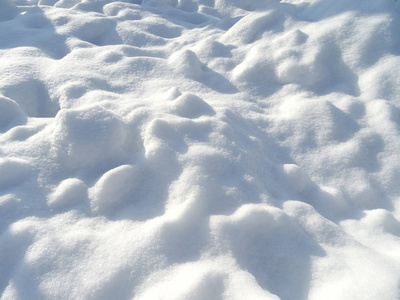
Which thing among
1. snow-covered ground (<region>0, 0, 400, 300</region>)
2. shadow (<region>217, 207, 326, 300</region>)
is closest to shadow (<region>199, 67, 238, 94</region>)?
snow-covered ground (<region>0, 0, 400, 300</region>)

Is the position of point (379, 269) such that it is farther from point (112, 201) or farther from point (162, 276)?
point (112, 201)

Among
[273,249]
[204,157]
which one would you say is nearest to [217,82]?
[204,157]

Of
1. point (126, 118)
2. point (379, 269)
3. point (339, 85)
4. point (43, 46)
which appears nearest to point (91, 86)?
point (126, 118)

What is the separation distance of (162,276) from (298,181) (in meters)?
0.67

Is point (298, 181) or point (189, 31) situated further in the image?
point (189, 31)

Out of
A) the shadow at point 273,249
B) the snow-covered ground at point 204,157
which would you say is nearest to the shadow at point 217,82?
the snow-covered ground at point 204,157

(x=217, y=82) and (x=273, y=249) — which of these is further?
(x=217, y=82)

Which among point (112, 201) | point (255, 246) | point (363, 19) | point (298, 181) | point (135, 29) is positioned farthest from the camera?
point (135, 29)

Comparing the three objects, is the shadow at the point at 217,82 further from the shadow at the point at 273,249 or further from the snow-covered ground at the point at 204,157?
the shadow at the point at 273,249

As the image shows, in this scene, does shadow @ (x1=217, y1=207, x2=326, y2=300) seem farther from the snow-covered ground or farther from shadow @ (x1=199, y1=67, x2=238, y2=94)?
shadow @ (x1=199, y1=67, x2=238, y2=94)

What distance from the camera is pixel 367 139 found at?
65.9 inches

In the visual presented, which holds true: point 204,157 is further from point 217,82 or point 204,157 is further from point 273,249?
point 217,82

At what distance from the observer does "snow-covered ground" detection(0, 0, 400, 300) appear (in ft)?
3.69

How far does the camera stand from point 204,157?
4.64ft
